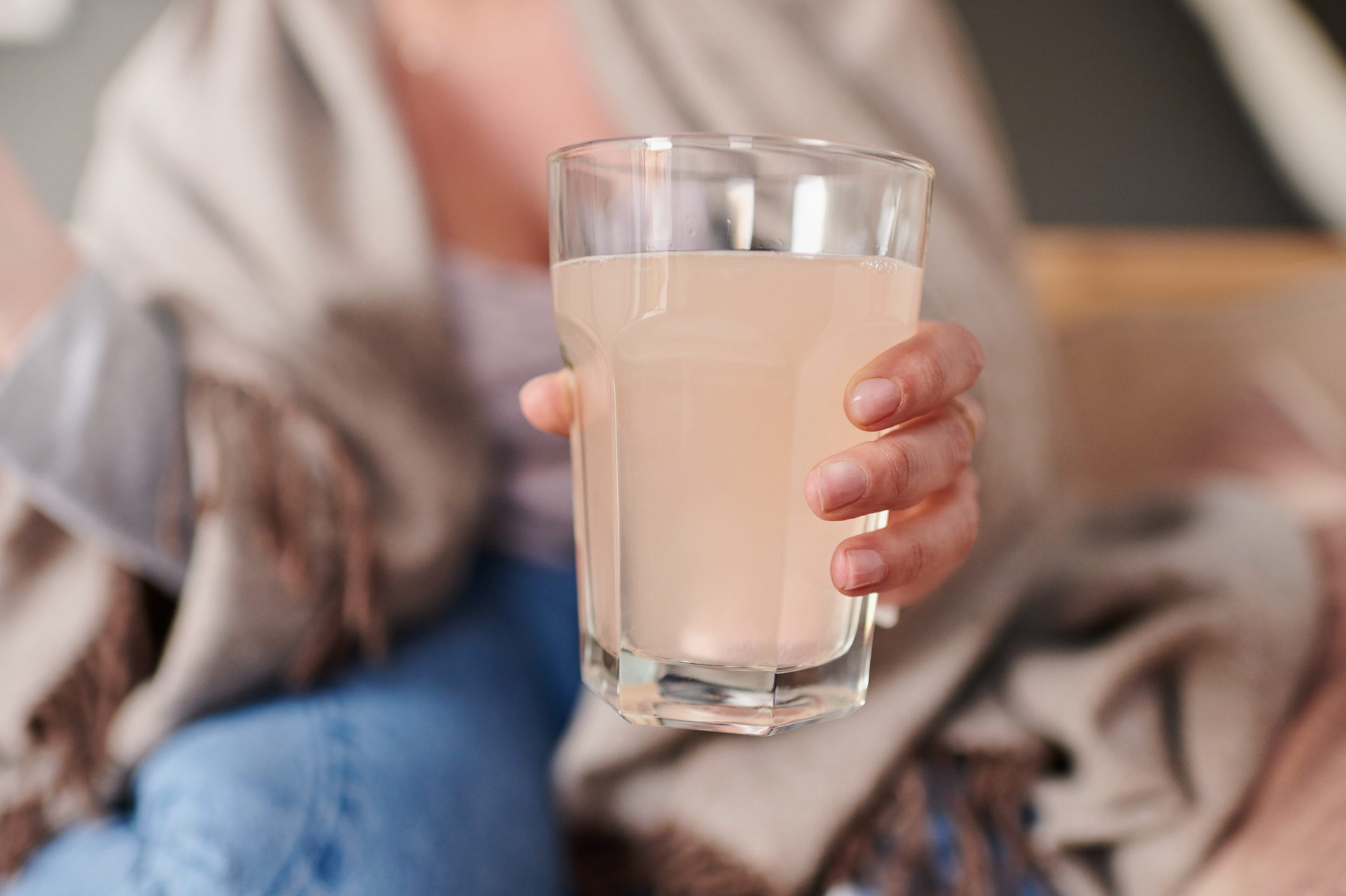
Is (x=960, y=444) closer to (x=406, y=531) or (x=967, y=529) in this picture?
(x=967, y=529)

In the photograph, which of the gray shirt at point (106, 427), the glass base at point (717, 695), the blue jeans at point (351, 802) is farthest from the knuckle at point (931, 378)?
the gray shirt at point (106, 427)

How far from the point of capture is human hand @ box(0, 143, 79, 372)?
0.64m

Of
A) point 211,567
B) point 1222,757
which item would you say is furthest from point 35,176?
A: point 1222,757

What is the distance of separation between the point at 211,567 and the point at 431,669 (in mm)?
175

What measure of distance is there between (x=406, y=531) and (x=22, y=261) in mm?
327

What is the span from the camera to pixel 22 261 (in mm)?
646

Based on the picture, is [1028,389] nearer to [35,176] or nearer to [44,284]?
[44,284]

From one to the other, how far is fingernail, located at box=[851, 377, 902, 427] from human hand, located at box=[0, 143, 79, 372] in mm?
588

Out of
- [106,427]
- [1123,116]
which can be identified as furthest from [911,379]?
[1123,116]

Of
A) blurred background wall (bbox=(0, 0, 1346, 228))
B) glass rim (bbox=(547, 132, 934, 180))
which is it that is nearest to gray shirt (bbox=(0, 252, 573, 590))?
glass rim (bbox=(547, 132, 934, 180))

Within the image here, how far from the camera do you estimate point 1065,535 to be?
2.89 ft

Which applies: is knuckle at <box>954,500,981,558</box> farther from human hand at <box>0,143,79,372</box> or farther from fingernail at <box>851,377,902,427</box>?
human hand at <box>0,143,79,372</box>

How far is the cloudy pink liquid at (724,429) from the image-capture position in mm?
357

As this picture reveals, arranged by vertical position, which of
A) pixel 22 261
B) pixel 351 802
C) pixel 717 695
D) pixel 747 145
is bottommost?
Result: pixel 351 802
